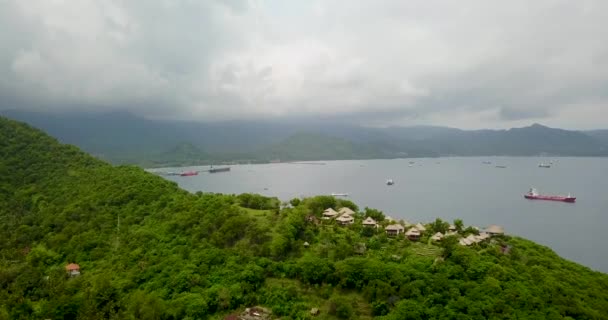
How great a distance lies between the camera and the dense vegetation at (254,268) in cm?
2150

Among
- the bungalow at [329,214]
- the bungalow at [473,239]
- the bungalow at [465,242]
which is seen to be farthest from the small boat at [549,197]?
the bungalow at [329,214]

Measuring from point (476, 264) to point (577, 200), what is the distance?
87.2 meters

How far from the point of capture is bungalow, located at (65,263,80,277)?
27778 millimetres

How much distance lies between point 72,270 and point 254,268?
45.8ft

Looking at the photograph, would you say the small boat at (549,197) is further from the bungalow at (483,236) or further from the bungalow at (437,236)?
the bungalow at (437,236)

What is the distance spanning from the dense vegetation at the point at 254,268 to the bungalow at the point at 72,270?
0.37 meters

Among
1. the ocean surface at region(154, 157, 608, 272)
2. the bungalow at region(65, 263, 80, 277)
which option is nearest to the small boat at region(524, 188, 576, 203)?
the ocean surface at region(154, 157, 608, 272)

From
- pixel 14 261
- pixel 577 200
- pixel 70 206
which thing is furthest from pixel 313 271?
pixel 577 200

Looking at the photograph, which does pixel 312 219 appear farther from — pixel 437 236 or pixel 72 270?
pixel 72 270

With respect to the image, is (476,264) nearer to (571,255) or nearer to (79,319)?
(79,319)

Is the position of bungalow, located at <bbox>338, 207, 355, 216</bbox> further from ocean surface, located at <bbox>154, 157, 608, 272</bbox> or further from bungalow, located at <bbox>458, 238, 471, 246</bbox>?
ocean surface, located at <bbox>154, 157, 608, 272</bbox>

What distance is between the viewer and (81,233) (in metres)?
32.8

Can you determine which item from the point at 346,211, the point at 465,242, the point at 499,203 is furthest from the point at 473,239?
the point at 499,203

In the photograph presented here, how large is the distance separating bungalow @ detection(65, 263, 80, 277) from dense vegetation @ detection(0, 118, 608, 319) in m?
0.37
